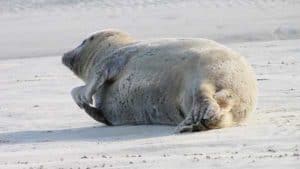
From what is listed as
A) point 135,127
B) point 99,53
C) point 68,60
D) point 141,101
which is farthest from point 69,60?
point 135,127

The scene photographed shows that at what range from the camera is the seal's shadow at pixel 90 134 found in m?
7.11

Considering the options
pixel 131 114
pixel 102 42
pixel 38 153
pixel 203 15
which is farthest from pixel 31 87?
pixel 203 15

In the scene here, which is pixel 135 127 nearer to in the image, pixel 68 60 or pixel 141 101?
pixel 141 101

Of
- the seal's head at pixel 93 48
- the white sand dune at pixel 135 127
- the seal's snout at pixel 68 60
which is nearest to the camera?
the white sand dune at pixel 135 127

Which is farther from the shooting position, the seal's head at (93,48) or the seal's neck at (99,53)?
the seal's head at (93,48)

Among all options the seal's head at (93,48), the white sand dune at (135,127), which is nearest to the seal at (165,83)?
the seal's head at (93,48)

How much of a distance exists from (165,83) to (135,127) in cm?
40

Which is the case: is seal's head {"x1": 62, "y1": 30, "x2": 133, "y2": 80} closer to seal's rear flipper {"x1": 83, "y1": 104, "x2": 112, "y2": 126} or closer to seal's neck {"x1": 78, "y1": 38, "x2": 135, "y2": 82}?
seal's neck {"x1": 78, "y1": 38, "x2": 135, "y2": 82}

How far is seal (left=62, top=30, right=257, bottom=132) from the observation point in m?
7.02

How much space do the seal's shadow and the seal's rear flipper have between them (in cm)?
33

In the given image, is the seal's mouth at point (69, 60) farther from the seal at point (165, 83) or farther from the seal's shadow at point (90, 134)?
the seal's shadow at point (90, 134)

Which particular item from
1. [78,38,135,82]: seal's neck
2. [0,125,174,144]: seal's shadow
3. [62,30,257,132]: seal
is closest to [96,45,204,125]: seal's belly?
[62,30,257,132]: seal

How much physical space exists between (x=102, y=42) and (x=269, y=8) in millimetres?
10245

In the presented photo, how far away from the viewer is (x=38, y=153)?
6.27 meters
